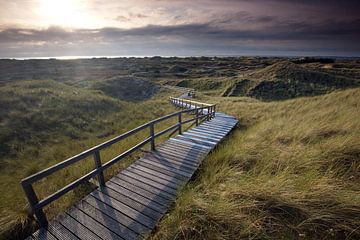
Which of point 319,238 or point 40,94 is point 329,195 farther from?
point 40,94

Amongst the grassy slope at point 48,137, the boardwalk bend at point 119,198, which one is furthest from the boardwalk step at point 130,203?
the grassy slope at point 48,137

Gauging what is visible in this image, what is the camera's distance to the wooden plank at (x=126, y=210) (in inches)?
132

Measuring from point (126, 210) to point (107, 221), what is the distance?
15.3 inches

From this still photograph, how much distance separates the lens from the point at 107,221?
133 inches

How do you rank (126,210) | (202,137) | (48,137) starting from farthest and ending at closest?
(48,137) → (202,137) → (126,210)

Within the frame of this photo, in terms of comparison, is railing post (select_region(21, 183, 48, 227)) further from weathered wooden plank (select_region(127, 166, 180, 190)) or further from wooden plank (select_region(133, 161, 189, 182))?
wooden plank (select_region(133, 161, 189, 182))

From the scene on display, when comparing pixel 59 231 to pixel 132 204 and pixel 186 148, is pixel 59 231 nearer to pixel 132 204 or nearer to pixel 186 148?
pixel 132 204

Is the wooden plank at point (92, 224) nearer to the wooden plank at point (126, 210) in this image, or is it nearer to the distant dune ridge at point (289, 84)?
the wooden plank at point (126, 210)

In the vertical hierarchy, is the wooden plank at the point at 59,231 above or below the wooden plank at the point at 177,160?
above

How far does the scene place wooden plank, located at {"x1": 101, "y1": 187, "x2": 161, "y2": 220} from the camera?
3.53 metres

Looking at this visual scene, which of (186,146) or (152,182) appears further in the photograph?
(186,146)

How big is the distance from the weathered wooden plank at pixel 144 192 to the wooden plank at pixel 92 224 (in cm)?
101

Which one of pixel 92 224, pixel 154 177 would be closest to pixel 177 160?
pixel 154 177

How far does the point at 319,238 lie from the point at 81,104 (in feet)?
55.2
